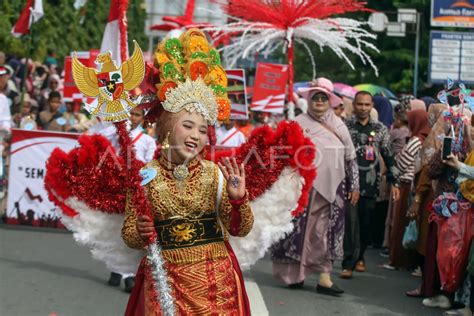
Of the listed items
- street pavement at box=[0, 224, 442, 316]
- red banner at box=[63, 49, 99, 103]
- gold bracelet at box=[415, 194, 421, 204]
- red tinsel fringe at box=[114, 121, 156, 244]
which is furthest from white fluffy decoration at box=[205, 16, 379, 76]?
red tinsel fringe at box=[114, 121, 156, 244]

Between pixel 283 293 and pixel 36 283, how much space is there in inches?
91.2

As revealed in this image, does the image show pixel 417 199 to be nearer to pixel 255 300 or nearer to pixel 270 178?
pixel 255 300

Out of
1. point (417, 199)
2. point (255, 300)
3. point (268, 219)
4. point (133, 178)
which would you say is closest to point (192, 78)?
point (133, 178)

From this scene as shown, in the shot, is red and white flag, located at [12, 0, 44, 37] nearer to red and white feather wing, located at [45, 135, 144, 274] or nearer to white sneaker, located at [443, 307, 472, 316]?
white sneaker, located at [443, 307, 472, 316]

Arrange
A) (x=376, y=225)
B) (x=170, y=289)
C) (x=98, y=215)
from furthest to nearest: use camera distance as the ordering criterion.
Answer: (x=376, y=225) < (x=98, y=215) < (x=170, y=289)

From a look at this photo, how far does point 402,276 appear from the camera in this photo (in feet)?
35.3

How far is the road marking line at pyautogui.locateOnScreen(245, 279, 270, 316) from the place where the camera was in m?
8.16

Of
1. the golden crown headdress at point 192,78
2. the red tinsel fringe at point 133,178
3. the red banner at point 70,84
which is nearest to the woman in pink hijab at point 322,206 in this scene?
the golden crown headdress at point 192,78

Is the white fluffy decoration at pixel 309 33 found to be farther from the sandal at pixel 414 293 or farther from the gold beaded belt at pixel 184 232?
the gold beaded belt at pixel 184 232

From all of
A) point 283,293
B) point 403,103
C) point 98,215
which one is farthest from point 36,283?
point 403,103

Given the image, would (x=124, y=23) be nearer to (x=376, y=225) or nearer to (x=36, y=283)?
(x=36, y=283)

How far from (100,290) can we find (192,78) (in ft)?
12.9

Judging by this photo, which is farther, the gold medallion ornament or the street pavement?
the street pavement

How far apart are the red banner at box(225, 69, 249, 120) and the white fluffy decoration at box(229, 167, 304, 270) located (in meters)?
6.87
